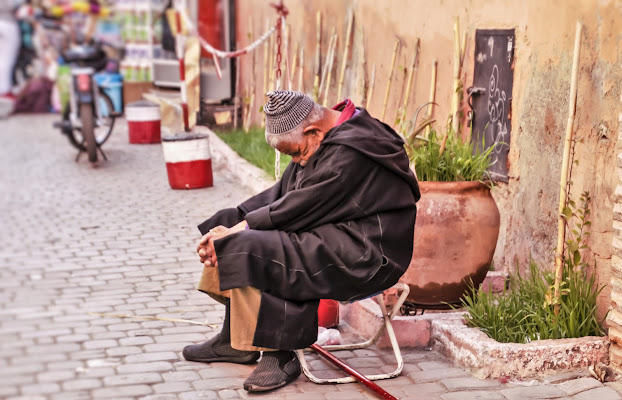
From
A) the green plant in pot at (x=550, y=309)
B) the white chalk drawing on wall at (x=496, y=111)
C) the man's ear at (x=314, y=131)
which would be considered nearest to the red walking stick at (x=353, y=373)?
the green plant in pot at (x=550, y=309)

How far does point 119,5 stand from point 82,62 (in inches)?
448

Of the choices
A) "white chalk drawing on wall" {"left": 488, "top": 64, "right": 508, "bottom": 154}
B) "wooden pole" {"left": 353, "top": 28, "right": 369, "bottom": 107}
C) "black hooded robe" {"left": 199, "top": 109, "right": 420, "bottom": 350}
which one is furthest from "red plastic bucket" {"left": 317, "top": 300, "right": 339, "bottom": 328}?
"wooden pole" {"left": 353, "top": 28, "right": 369, "bottom": 107}

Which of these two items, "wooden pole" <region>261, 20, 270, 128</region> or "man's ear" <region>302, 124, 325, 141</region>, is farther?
"wooden pole" <region>261, 20, 270, 128</region>

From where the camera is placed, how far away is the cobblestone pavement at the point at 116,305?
1187mm

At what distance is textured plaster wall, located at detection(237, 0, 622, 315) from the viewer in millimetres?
3834

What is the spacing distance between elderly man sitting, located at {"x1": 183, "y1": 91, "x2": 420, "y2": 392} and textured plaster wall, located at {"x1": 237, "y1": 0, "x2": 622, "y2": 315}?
1.09 m

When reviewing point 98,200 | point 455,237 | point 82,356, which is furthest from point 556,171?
point 98,200

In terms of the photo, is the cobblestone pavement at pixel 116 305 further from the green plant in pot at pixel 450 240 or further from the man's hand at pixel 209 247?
the man's hand at pixel 209 247

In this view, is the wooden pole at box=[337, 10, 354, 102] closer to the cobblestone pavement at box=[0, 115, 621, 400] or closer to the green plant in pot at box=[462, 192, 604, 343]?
the cobblestone pavement at box=[0, 115, 621, 400]

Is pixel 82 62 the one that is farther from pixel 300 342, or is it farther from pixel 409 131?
pixel 300 342

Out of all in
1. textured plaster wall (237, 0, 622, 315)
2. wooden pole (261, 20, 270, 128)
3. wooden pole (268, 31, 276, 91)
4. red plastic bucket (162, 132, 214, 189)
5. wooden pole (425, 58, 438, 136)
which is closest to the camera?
textured plaster wall (237, 0, 622, 315)

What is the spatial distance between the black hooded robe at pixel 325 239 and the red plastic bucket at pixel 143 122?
798 centimetres

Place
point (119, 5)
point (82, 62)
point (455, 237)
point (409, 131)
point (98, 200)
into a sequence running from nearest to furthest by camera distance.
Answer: point (119, 5)
point (455, 237)
point (409, 131)
point (98, 200)
point (82, 62)

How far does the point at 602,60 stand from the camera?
12.7 ft
